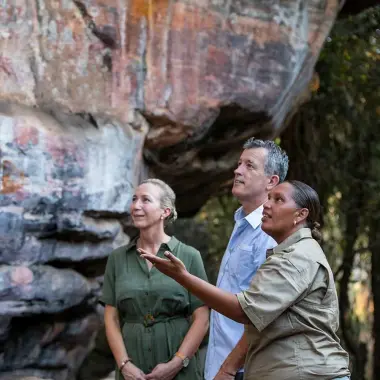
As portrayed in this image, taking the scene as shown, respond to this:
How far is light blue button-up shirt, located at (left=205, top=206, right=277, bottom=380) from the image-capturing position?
9.46 feet

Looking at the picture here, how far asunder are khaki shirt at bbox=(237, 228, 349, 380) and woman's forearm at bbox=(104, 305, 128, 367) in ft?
2.96

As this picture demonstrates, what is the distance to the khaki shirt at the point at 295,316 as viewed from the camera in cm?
220

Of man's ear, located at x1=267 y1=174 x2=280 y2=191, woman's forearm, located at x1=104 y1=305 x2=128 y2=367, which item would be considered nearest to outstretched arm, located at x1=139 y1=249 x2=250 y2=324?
man's ear, located at x1=267 y1=174 x2=280 y2=191

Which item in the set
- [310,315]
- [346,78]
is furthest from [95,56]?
[346,78]

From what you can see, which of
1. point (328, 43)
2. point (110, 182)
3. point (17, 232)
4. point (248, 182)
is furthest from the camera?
point (328, 43)

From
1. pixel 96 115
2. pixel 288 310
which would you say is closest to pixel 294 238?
pixel 288 310

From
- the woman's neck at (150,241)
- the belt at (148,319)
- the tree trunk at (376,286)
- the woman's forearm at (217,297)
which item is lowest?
the tree trunk at (376,286)

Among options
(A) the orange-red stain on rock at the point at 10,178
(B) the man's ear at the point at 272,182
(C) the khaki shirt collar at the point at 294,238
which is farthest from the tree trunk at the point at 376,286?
(C) the khaki shirt collar at the point at 294,238

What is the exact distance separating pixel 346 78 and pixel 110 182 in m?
3.82

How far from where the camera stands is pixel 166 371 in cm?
303

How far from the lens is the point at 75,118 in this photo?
4602 millimetres

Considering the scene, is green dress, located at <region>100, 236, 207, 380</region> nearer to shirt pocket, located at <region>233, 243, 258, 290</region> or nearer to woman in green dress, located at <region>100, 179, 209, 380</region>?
woman in green dress, located at <region>100, 179, 209, 380</region>

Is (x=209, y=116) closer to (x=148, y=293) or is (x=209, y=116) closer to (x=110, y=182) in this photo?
(x=110, y=182)

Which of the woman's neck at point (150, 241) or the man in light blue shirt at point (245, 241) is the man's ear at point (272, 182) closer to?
the man in light blue shirt at point (245, 241)
